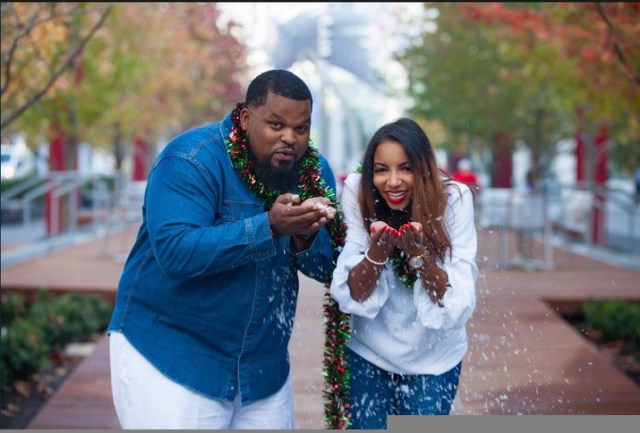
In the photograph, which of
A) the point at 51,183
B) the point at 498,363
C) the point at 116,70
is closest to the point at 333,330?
the point at 498,363

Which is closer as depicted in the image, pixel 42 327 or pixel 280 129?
pixel 280 129

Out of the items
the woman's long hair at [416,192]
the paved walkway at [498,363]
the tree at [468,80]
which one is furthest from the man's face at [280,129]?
the tree at [468,80]

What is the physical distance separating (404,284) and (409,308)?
3.6 inches

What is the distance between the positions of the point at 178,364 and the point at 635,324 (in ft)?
24.2

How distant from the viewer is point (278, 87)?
3039mm

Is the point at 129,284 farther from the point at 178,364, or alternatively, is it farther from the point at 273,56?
the point at 273,56

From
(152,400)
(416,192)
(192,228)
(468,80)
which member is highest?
(468,80)

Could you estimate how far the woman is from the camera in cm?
328

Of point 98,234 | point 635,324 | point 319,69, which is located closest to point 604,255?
point 635,324

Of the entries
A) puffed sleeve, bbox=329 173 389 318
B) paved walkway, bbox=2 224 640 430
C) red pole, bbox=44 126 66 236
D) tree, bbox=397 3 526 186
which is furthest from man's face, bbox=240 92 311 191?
tree, bbox=397 3 526 186

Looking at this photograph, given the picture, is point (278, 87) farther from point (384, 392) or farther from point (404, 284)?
point (384, 392)

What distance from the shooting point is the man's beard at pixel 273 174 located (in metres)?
3.10

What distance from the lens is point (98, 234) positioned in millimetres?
20094

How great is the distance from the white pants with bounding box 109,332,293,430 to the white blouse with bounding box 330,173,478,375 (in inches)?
19.3
